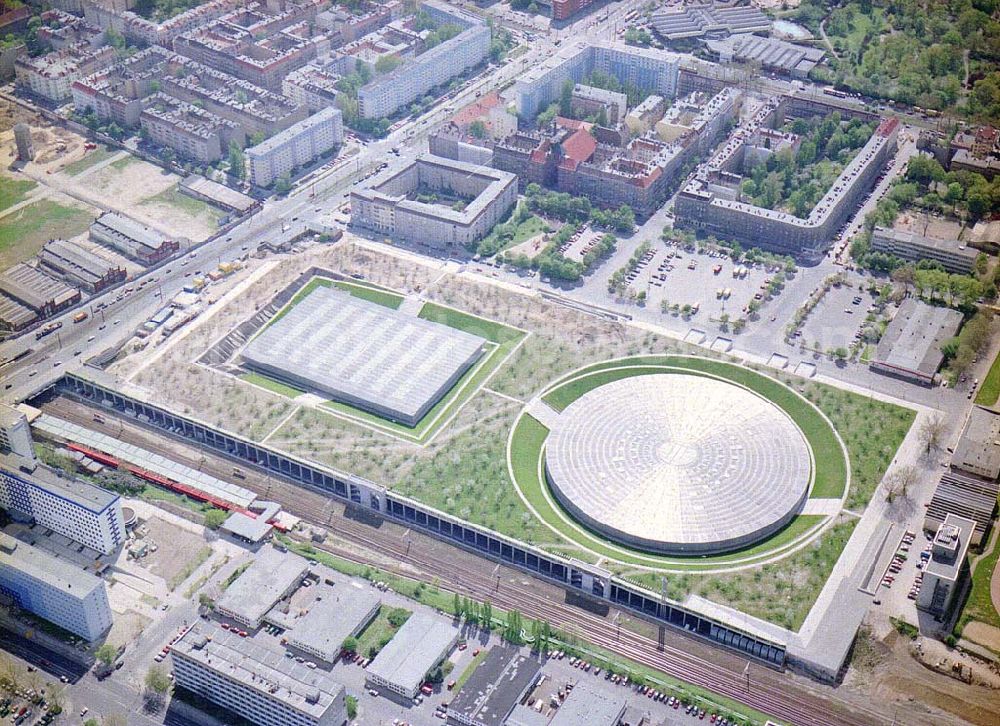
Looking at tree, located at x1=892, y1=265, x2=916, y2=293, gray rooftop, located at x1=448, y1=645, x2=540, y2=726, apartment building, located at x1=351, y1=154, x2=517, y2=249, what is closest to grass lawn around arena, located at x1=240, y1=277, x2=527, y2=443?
apartment building, located at x1=351, y1=154, x2=517, y2=249

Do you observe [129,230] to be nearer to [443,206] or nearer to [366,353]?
[443,206]

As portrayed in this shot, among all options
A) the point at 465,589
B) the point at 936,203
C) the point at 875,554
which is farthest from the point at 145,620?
the point at 936,203

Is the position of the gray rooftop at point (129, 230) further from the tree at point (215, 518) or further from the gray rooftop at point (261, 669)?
the gray rooftop at point (261, 669)

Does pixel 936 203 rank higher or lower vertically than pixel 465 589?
higher

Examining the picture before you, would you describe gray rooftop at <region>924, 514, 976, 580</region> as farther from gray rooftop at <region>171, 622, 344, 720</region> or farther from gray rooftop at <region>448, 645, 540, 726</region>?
gray rooftop at <region>171, 622, 344, 720</region>

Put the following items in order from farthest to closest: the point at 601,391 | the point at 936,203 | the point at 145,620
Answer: the point at 936,203
the point at 601,391
the point at 145,620

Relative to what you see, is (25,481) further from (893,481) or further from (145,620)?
→ (893,481)

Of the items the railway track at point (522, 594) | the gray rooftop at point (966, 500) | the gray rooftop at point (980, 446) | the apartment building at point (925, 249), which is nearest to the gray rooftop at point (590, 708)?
the railway track at point (522, 594)
